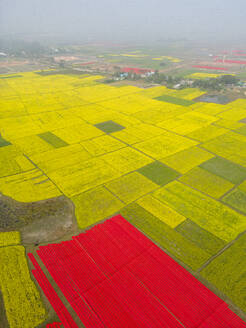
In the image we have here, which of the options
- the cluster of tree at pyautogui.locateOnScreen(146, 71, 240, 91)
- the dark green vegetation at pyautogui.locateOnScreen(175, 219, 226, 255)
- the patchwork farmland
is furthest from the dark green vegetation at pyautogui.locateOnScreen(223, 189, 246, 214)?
the cluster of tree at pyautogui.locateOnScreen(146, 71, 240, 91)

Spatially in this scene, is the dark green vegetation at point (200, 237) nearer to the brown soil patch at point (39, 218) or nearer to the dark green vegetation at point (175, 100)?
the brown soil patch at point (39, 218)

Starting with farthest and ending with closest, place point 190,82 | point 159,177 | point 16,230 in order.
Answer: point 190,82
point 159,177
point 16,230

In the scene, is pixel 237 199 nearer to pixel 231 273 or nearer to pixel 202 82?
pixel 231 273

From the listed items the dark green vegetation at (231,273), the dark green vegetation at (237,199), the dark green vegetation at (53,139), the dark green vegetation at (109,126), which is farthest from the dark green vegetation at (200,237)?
the dark green vegetation at (109,126)

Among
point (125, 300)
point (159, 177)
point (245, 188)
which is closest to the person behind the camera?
point (125, 300)

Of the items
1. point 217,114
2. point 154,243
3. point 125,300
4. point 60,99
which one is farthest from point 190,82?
point 125,300

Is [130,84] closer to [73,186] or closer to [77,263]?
[73,186]

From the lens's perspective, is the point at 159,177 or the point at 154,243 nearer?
the point at 154,243
